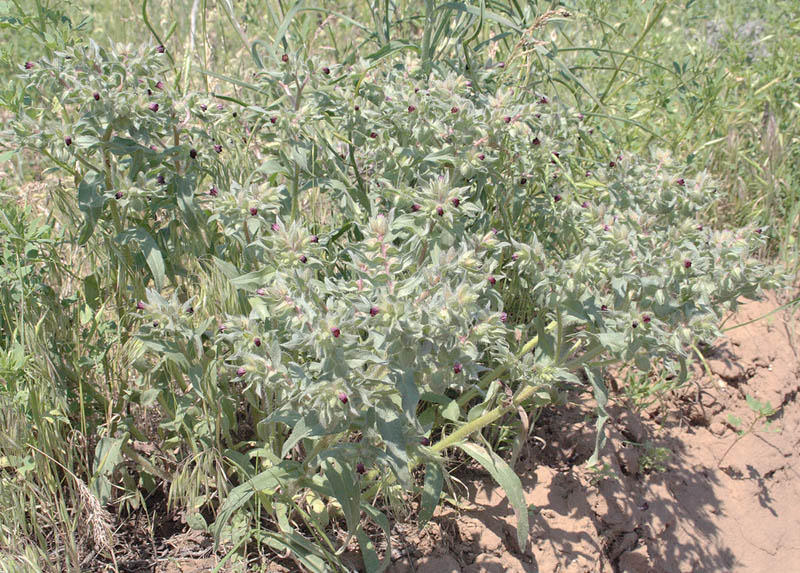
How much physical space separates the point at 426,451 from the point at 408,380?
350 millimetres

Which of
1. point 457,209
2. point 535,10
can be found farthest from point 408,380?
point 535,10

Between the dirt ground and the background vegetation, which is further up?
the background vegetation

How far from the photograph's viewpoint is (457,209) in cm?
210

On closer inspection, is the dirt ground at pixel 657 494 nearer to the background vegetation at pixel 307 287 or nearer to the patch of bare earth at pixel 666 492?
the patch of bare earth at pixel 666 492

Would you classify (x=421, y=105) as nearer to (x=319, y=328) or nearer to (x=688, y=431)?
(x=319, y=328)

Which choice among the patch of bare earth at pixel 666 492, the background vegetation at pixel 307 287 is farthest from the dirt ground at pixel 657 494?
the background vegetation at pixel 307 287

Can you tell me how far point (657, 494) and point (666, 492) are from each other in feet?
0.16

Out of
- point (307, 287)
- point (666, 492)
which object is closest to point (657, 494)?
point (666, 492)

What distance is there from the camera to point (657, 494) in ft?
10.1

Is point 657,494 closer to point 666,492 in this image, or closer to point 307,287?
point 666,492

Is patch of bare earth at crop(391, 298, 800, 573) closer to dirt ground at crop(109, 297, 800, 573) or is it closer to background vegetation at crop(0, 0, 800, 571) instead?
dirt ground at crop(109, 297, 800, 573)

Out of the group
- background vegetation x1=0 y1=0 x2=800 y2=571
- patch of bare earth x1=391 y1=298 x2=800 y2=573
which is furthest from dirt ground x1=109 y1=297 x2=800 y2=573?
background vegetation x1=0 y1=0 x2=800 y2=571

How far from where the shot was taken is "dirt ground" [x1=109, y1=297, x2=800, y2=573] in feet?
8.62

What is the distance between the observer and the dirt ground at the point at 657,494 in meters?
2.63
